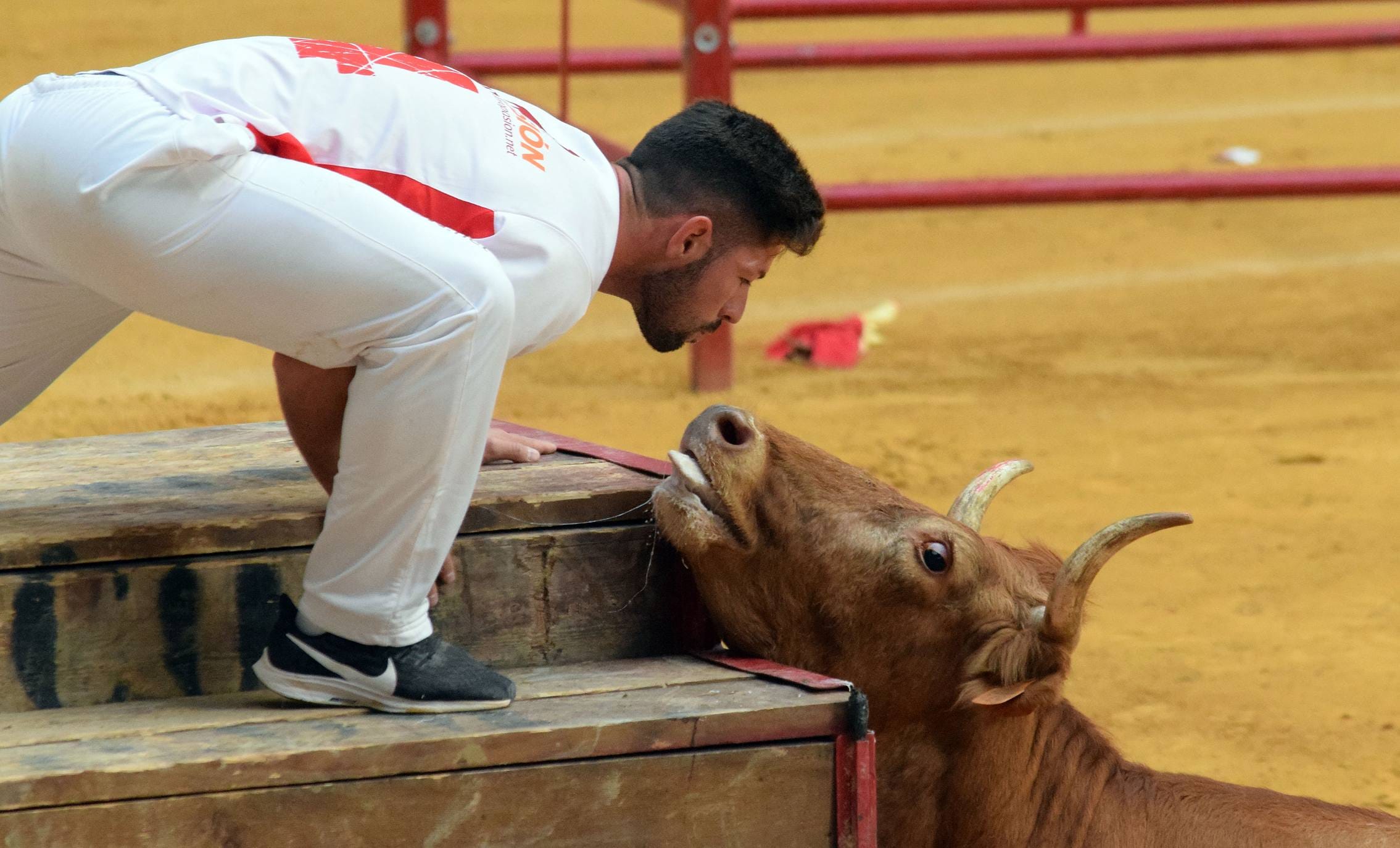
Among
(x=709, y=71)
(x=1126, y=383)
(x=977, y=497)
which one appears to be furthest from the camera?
(x=1126, y=383)

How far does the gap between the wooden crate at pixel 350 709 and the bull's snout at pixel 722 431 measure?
200 mm

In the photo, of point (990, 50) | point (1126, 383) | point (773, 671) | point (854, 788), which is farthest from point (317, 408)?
point (990, 50)

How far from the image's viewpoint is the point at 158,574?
8.46 ft

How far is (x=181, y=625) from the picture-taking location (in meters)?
2.60

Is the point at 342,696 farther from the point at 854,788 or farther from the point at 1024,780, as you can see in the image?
the point at 1024,780

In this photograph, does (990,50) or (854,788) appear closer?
(854,788)

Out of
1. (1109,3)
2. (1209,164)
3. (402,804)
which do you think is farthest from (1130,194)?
(402,804)

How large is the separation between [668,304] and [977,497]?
66cm

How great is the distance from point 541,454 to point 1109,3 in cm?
583

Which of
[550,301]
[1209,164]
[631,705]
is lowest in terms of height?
[631,705]

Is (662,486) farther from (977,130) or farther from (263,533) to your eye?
(977,130)

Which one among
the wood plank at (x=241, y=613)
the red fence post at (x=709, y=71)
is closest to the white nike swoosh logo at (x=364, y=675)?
the wood plank at (x=241, y=613)

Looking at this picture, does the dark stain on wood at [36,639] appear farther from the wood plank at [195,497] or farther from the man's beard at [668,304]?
the man's beard at [668,304]

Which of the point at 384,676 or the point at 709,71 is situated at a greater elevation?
the point at 709,71
